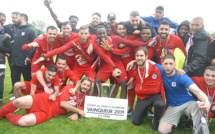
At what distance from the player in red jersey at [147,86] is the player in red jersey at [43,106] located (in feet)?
4.24

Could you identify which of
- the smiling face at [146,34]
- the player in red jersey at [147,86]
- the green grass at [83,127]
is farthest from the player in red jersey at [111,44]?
the green grass at [83,127]

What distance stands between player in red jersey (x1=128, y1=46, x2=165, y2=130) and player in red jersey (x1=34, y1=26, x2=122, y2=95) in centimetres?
92

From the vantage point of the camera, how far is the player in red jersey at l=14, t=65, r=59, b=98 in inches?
172

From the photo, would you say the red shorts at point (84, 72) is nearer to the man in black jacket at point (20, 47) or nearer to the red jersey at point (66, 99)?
the red jersey at point (66, 99)

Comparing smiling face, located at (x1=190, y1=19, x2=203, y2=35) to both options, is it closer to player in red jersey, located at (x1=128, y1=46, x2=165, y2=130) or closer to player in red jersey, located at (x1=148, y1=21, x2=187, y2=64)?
player in red jersey, located at (x1=148, y1=21, x2=187, y2=64)

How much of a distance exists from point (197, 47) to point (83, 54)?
2.98 meters

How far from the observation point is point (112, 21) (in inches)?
243

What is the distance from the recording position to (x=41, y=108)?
390cm

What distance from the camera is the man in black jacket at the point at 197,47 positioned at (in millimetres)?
4121

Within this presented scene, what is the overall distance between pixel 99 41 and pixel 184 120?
2998 mm

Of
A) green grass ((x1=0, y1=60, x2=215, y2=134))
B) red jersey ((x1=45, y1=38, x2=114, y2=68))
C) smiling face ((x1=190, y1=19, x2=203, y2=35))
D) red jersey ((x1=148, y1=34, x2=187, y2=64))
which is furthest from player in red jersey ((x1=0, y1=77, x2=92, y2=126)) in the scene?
smiling face ((x1=190, y1=19, x2=203, y2=35))

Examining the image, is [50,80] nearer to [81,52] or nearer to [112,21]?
[81,52]

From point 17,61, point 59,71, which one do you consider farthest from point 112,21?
point 17,61

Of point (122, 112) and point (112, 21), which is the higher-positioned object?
point (112, 21)
